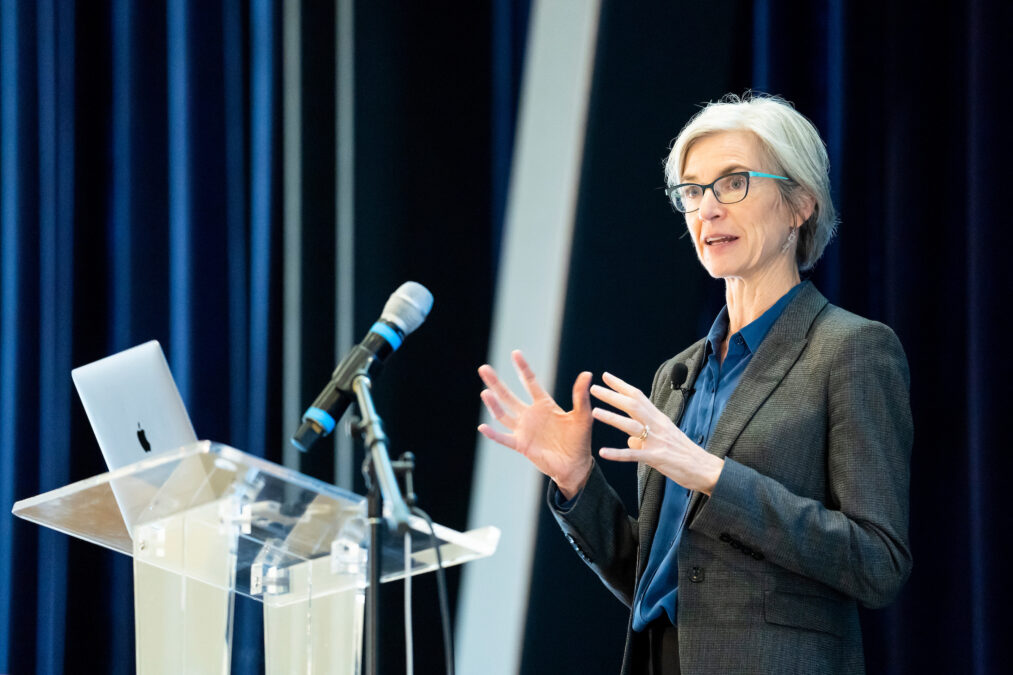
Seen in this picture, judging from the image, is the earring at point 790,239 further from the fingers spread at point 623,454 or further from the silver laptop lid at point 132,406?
the silver laptop lid at point 132,406

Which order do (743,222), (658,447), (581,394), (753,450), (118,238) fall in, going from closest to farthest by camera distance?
(658,447) < (753,450) < (581,394) < (743,222) < (118,238)

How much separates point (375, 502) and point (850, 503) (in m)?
0.71

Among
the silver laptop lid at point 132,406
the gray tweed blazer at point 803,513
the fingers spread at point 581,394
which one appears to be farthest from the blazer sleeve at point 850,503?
the silver laptop lid at point 132,406

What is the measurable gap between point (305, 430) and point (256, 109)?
2131mm

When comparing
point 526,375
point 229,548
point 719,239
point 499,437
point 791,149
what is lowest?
point 229,548

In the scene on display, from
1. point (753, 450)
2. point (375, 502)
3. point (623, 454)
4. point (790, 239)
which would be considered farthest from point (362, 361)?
point (790, 239)

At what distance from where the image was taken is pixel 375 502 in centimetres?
128

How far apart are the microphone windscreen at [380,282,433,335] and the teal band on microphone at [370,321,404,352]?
11mm

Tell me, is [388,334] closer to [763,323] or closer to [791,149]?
[763,323]

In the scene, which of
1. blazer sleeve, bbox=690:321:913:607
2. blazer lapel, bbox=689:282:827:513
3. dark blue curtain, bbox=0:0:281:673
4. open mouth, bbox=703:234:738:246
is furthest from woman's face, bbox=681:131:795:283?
dark blue curtain, bbox=0:0:281:673

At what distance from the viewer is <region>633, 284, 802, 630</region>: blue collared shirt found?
1.68 metres

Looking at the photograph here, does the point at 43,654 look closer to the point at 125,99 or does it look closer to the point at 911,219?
the point at 125,99

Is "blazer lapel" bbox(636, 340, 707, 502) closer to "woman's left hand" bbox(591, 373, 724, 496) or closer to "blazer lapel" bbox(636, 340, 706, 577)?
"blazer lapel" bbox(636, 340, 706, 577)

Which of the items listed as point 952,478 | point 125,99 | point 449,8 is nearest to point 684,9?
point 449,8
